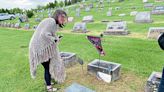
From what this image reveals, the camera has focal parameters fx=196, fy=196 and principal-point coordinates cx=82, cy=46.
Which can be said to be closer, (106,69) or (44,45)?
(44,45)

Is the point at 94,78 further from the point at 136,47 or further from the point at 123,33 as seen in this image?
the point at 123,33

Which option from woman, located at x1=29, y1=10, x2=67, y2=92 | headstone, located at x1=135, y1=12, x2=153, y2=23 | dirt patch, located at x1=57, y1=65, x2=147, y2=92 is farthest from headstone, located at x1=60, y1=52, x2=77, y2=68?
headstone, located at x1=135, y1=12, x2=153, y2=23

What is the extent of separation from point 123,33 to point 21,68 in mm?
6117

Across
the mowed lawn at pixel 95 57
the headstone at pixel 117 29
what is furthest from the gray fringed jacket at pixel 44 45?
the headstone at pixel 117 29

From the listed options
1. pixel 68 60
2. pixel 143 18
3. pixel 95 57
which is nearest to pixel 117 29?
pixel 143 18

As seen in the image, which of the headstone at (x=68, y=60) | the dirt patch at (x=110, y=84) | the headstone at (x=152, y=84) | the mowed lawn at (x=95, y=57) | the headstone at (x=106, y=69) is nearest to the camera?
the headstone at (x=152, y=84)

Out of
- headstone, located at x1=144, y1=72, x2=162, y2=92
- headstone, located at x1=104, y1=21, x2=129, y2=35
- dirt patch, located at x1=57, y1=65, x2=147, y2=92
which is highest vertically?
headstone, located at x1=104, y1=21, x2=129, y2=35

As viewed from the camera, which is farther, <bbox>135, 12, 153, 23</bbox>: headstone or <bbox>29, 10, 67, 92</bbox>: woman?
<bbox>135, 12, 153, 23</bbox>: headstone

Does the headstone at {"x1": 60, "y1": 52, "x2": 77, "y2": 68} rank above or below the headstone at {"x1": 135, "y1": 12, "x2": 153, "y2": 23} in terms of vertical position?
below

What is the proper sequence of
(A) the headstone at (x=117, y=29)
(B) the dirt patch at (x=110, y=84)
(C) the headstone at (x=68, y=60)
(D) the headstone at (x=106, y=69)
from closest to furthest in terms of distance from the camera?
(B) the dirt patch at (x=110, y=84) → (D) the headstone at (x=106, y=69) → (C) the headstone at (x=68, y=60) → (A) the headstone at (x=117, y=29)

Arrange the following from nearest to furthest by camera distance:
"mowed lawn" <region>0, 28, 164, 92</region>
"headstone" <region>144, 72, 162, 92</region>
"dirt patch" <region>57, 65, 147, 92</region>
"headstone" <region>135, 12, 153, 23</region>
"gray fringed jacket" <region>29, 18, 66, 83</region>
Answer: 1. "gray fringed jacket" <region>29, 18, 66, 83</region>
2. "headstone" <region>144, 72, 162, 92</region>
3. "dirt patch" <region>57, 65, 147, 92</region>
4. "mowed lawn" <region>0, 28, 164, 92</region>
5. "headstone" <region>135, 12, 153, 23</region>

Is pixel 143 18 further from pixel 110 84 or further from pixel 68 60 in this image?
pixel 110 84

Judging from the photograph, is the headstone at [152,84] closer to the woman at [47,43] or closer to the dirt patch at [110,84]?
the dirt patch at [110,84]

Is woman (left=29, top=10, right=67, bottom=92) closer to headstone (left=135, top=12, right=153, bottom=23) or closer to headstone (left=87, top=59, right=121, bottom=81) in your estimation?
headstone (left=87, top=59, right=121, bottom=81)
